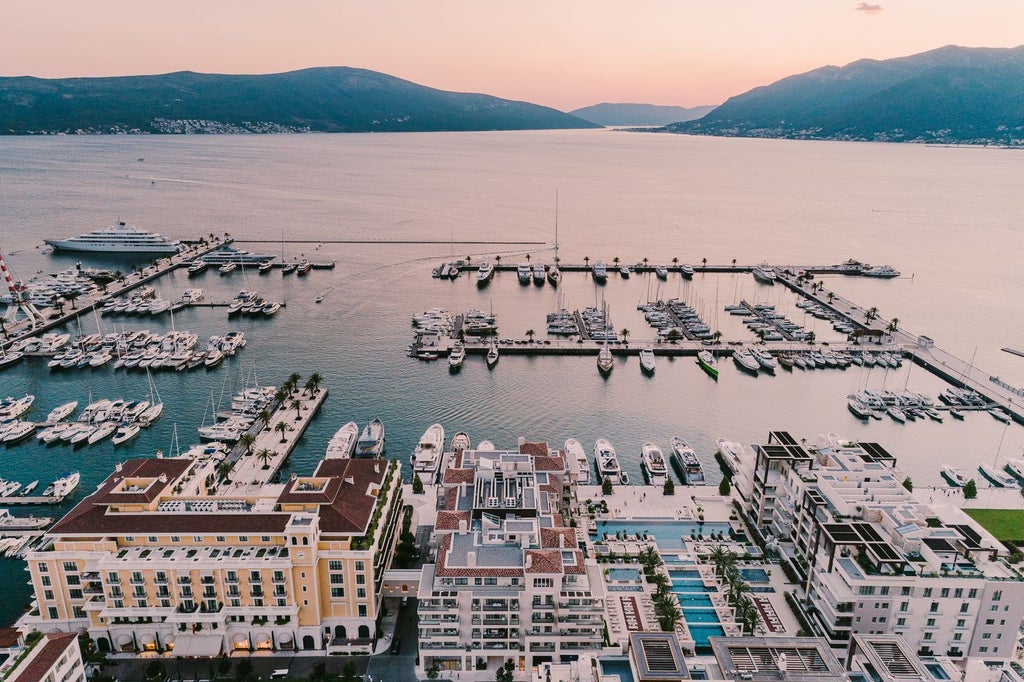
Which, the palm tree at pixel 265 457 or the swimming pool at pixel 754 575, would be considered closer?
the swimming pool at pixel 754 575

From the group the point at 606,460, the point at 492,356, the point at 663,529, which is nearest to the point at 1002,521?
the point at 663,529

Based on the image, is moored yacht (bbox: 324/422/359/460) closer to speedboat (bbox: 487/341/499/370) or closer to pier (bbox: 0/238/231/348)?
speedboat (bbox: 487/341/499/370)

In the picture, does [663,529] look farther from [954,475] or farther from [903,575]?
[954,475]

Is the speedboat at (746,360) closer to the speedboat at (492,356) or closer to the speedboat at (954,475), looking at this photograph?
the speedboat at (954,475)

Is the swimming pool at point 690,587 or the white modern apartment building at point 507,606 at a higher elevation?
the white modern apartment building at point 507,606

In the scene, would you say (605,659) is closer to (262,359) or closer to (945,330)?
(262,359)

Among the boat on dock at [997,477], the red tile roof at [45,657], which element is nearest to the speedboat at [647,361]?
the boat on dock at [997,477]
